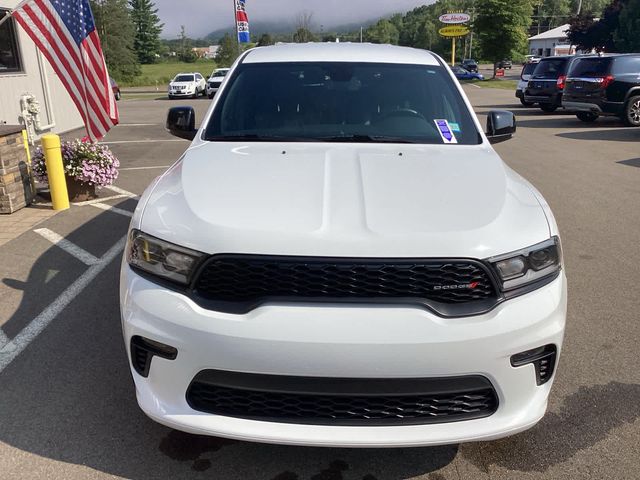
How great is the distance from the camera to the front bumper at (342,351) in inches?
85.0

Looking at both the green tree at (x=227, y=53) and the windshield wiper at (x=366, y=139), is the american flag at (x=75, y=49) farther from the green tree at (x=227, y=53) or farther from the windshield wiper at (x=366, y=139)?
the green tree at (x=227, y=53)

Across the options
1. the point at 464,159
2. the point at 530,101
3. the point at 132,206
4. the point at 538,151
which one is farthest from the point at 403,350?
the point at 530,101

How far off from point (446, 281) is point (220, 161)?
1.39m

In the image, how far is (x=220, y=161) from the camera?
9.92 ft

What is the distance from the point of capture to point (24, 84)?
12.7 m

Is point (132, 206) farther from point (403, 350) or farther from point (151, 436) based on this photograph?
point (403, 350)

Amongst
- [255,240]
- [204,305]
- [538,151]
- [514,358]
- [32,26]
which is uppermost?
[32,26]

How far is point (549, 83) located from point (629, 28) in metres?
26.0

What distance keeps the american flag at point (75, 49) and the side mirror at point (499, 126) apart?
484 cm

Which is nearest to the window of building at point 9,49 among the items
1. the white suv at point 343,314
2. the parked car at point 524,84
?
the white suv at point 343,314

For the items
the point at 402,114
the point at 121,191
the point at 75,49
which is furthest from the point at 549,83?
the point at 402,114

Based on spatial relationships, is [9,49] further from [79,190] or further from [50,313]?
[50,313]

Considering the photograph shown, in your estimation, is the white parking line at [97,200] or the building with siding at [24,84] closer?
the white parking line at [97,200]

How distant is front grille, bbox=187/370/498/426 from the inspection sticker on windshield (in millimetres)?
1702
